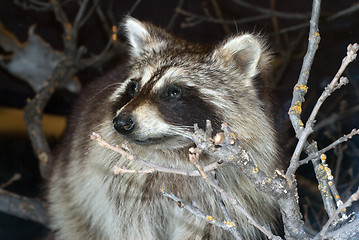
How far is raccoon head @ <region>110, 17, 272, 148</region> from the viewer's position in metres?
1.49

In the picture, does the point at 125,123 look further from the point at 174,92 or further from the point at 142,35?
the point at 142,35

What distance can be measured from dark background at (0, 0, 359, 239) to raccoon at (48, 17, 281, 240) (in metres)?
0.19

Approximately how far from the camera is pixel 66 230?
214 cm

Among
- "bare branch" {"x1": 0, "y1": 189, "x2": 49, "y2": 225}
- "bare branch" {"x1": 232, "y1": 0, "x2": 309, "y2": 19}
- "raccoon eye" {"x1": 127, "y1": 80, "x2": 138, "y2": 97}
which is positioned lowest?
"bare branch" {"x1": 0, "y1": 189, "x2": 49, "y2": 225}

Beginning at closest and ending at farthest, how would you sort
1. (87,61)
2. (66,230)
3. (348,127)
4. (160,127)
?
(160,127) < (348,127) < (66,230) < (87,61)

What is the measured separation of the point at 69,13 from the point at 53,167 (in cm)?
81

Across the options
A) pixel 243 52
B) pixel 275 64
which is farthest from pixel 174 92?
pixel 275 64

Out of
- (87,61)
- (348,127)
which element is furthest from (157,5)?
(348,127)

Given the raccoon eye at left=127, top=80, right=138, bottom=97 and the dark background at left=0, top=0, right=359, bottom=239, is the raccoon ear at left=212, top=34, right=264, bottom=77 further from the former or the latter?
the raccoon eye at left=127, top=80, right=138, bottom=97

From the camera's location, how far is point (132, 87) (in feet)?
5.55

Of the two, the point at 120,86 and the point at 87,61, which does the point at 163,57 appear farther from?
the point at 87,61

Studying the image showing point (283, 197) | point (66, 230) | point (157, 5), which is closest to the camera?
point (283, 197)

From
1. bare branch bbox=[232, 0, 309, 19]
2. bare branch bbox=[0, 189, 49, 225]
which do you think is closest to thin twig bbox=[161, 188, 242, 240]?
bare branch bbox=[232, 0, 309, 19]

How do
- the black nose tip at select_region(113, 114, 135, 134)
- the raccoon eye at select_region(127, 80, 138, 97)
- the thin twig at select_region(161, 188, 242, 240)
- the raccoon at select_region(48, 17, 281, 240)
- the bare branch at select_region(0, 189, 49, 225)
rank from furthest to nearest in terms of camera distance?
the bare branch at select_region(0, 189, 49, 225) → the raccoon eye at select_region(127, 80, 138, 97) → the raccoon at select_region(48, 17, 281, 240) → the black nose tip at select_region(113, 114, 135, 134) → the thin twig at select_region(161, 188, 242, 240)
